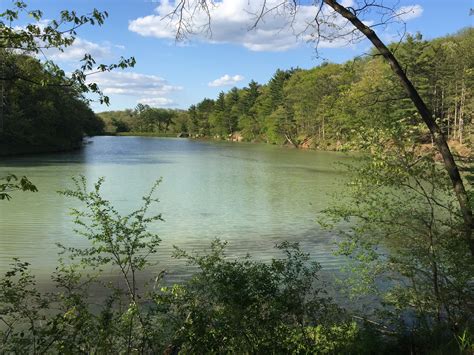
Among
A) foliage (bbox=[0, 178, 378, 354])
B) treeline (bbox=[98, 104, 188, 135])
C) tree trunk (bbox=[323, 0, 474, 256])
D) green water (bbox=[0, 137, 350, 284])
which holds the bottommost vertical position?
green water (bbox=[0, 137, 350, 284])

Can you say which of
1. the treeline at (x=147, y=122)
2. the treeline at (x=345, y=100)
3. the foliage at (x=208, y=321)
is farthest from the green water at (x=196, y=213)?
the treeline at (x=147, y=122)

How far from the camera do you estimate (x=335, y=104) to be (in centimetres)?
593

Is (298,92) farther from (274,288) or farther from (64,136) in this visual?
(274,288)

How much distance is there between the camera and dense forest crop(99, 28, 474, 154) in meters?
6.03

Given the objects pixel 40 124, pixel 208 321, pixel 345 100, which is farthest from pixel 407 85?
pixel 40 124

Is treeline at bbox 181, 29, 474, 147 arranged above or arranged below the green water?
above

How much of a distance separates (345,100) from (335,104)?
5.6 inches

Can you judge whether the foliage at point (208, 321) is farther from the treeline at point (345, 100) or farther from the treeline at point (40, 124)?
the treeline at point (40, 124)

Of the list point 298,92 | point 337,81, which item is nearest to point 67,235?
point 337,81

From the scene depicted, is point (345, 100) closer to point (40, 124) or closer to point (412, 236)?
point (412, 236)

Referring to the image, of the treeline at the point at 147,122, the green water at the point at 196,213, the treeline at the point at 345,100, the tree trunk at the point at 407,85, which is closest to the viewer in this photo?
the tree trunk at the point at 407,85

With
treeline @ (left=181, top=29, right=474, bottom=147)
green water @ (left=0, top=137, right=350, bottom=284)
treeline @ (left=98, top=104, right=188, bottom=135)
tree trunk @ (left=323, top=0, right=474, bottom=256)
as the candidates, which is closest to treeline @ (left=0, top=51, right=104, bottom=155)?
green water @ (left=0, top=137, right=350, bottom=284)

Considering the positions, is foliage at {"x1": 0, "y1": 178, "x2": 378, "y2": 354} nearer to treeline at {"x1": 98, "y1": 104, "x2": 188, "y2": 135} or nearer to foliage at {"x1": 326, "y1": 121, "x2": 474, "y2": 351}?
foliage at {"x1": 326, "y1": 121, "x2": 474, "y2": 351}

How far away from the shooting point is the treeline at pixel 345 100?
235 inches
